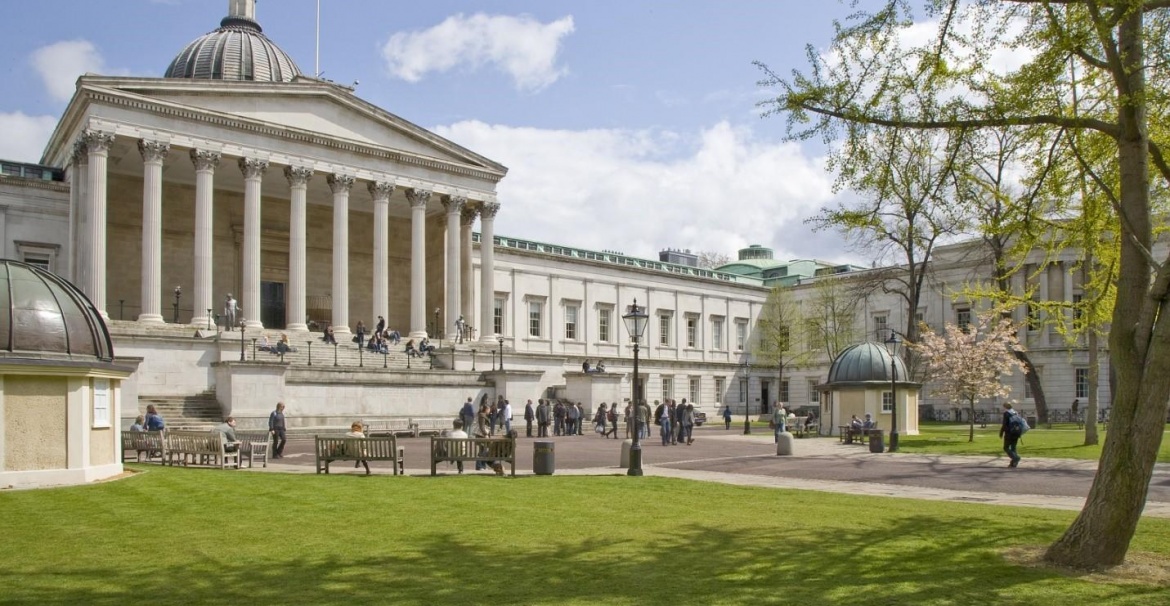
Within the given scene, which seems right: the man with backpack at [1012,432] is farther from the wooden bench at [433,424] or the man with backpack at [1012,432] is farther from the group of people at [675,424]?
the wooden bench at [433,424]

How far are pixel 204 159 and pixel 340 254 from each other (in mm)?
7464

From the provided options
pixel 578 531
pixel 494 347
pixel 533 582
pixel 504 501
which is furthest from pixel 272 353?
pixel 533 582

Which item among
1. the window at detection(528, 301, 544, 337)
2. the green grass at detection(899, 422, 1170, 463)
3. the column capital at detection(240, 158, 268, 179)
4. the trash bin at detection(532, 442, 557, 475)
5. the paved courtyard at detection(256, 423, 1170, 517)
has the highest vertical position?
the column capital at detection(240, 158, 268, 179)

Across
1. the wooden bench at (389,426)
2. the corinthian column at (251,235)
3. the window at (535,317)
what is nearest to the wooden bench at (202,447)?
the wooden bench at (389,426)

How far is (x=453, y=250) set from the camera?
170 ft

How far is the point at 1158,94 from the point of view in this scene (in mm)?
11641

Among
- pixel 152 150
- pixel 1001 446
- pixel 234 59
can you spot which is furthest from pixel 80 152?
pixel 1001 446

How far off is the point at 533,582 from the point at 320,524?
461 cm

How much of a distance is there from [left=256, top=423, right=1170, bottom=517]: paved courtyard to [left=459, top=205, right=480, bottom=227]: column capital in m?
22.6

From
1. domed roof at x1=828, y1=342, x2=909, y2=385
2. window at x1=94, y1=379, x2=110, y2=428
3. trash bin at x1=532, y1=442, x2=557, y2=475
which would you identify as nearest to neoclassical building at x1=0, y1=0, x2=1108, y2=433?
domed roof at x1=828, y1=342, x2=909, y2=385

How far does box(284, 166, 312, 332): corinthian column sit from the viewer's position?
45062 millimetres

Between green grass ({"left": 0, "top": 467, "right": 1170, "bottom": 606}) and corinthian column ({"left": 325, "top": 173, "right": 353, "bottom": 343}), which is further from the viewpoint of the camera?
corinthian column ({"left": 325, "top": 173, "right": 353, "bottom": 343})

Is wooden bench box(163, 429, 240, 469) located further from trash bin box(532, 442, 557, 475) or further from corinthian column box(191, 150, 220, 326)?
corinthian column box(191, 150, 220, 326)

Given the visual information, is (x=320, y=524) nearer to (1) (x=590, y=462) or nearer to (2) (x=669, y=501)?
(2) (x=669, y=501)
